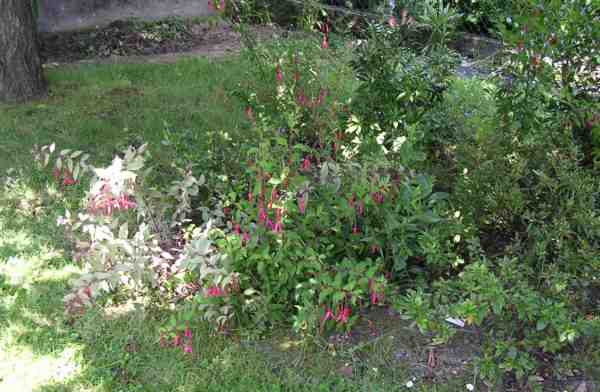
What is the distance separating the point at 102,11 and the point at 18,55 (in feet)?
9.07

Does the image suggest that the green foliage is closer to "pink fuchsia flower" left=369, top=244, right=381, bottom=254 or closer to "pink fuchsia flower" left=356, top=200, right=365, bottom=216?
"pink fuchsia flower" left=369, top=244, right=381, bottom=254

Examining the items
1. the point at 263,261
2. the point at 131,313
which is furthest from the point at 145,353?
the point at 263,261

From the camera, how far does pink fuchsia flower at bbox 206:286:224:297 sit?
3084mm

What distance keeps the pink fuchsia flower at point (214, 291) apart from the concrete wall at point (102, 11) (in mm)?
6272

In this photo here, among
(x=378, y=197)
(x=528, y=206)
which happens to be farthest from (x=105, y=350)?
(x=528, y=206)

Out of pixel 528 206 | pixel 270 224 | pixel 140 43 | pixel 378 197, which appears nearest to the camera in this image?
pixel 270 224

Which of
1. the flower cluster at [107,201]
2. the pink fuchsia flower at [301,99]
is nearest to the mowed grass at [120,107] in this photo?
the pink fuchsia flower at [301,99]

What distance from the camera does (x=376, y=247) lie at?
129 inches

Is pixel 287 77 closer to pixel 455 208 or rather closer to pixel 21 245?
pixel 455 208

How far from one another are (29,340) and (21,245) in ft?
3.14

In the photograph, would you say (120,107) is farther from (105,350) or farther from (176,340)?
(176,340)

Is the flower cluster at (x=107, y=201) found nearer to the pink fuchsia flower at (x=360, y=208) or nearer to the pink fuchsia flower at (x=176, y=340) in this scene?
the pink fuchsia flower at (x=176, y=340)

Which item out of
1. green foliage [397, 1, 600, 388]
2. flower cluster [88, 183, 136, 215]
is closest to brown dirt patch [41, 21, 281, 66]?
flower cluster [88, 183, 136, 215]

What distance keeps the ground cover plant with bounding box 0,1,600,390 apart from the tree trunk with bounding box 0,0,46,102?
2.55m
